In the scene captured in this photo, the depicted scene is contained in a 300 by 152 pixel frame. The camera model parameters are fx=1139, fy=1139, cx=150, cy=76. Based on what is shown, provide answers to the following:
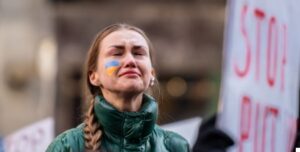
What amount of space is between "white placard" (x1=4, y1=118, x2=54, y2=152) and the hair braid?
166 centimetres

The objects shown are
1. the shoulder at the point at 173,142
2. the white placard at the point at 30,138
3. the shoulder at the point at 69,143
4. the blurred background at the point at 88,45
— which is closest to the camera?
the shoulder at the point at 69,143

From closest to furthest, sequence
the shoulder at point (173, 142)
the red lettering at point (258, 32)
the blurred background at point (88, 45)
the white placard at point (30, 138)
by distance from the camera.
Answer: the shoulder at point (173, 142), the red lettering at point (258, 32), the white placard at point (30, 138), the blurred background at point (88, 45)

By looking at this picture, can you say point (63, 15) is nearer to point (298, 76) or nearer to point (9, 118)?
point (9, 118)

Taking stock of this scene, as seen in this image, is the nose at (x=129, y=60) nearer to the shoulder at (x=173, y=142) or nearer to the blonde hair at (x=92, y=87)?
the blonde hair at (x=92, y=87)

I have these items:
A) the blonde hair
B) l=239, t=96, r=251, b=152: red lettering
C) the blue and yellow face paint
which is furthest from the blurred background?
the blue and yellow face paint

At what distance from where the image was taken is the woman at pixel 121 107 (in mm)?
2848

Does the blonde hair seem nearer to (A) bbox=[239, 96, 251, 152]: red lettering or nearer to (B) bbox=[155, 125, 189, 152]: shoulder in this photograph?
(B) bbox=[155, 125, 189, 152]: shoulder

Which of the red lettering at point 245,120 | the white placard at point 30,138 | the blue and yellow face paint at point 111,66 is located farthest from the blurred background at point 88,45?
the blue and yellow face paint at point 111,66

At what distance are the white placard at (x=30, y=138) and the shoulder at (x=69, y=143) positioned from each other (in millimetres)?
1685

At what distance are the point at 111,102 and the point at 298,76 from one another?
1.02 meters

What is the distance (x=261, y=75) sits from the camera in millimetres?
3586

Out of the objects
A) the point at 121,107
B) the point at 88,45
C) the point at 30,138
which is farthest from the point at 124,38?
the point at 88,45

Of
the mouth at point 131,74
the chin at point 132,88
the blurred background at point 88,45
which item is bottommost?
the blurred background at point 88,45

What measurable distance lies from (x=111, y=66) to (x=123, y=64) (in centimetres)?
3
